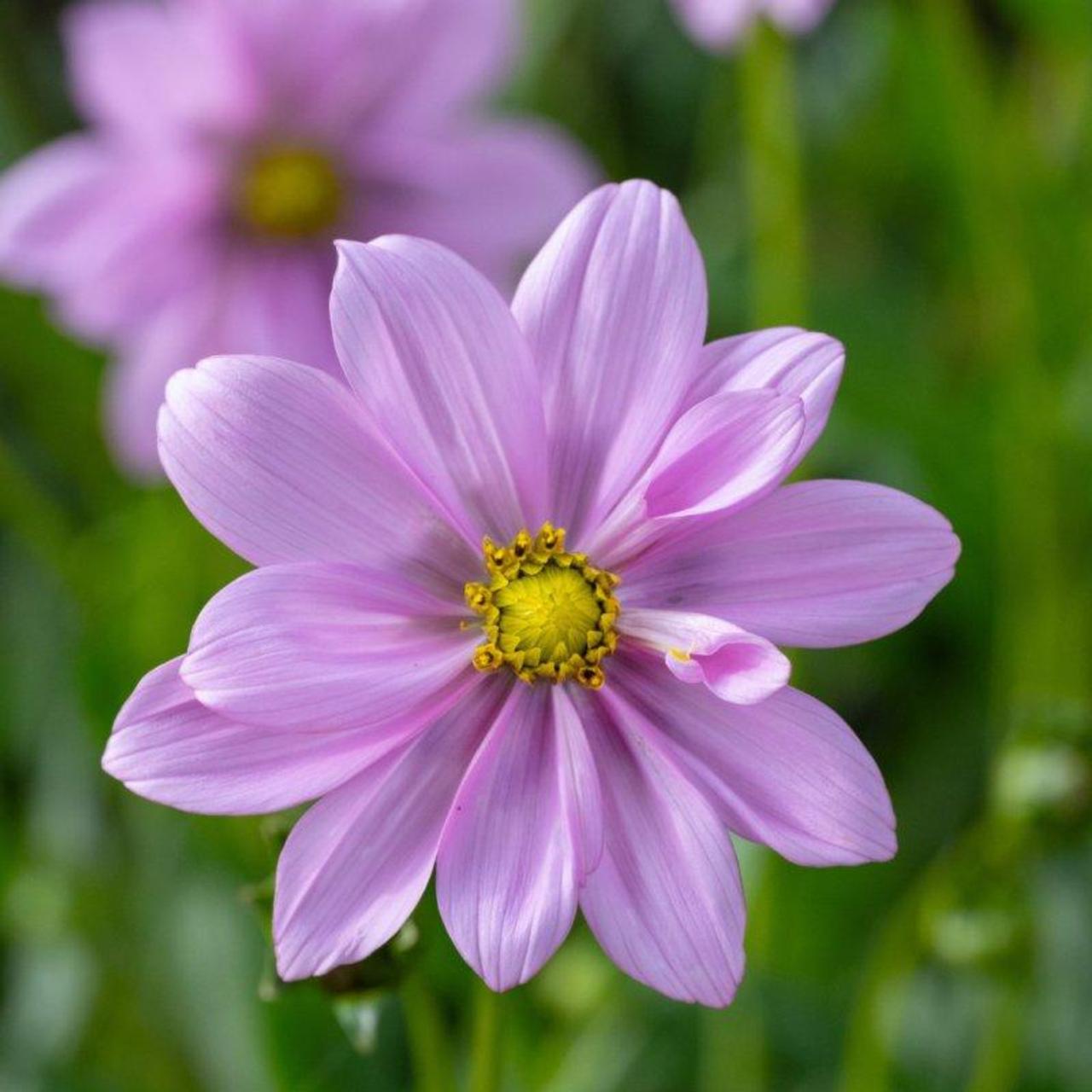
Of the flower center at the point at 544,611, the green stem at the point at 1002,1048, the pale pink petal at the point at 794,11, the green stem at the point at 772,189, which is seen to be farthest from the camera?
the green stem at the point at 772,189

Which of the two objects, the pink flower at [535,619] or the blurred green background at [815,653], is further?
the blurred green background at [815,653]

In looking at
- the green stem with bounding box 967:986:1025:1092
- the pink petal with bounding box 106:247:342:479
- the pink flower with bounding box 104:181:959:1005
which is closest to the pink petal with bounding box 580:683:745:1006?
the pink flower with bounding box 104:181:959:1005

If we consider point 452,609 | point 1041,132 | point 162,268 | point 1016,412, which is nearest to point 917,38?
point 1041,132

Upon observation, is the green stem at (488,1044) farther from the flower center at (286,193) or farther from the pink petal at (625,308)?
the flower center at (286,193)

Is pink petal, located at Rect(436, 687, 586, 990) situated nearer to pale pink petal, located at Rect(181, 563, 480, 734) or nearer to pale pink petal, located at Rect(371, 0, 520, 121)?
pale pink petal, located at Rect(181, 563, 480, 734)

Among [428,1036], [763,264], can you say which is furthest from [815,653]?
[428,1036]

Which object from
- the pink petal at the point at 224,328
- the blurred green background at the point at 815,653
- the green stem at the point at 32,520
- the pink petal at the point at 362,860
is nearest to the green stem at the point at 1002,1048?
the blurred green background at the point at 815,653

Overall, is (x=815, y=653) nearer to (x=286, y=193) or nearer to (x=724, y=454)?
(x=286, y=193)
